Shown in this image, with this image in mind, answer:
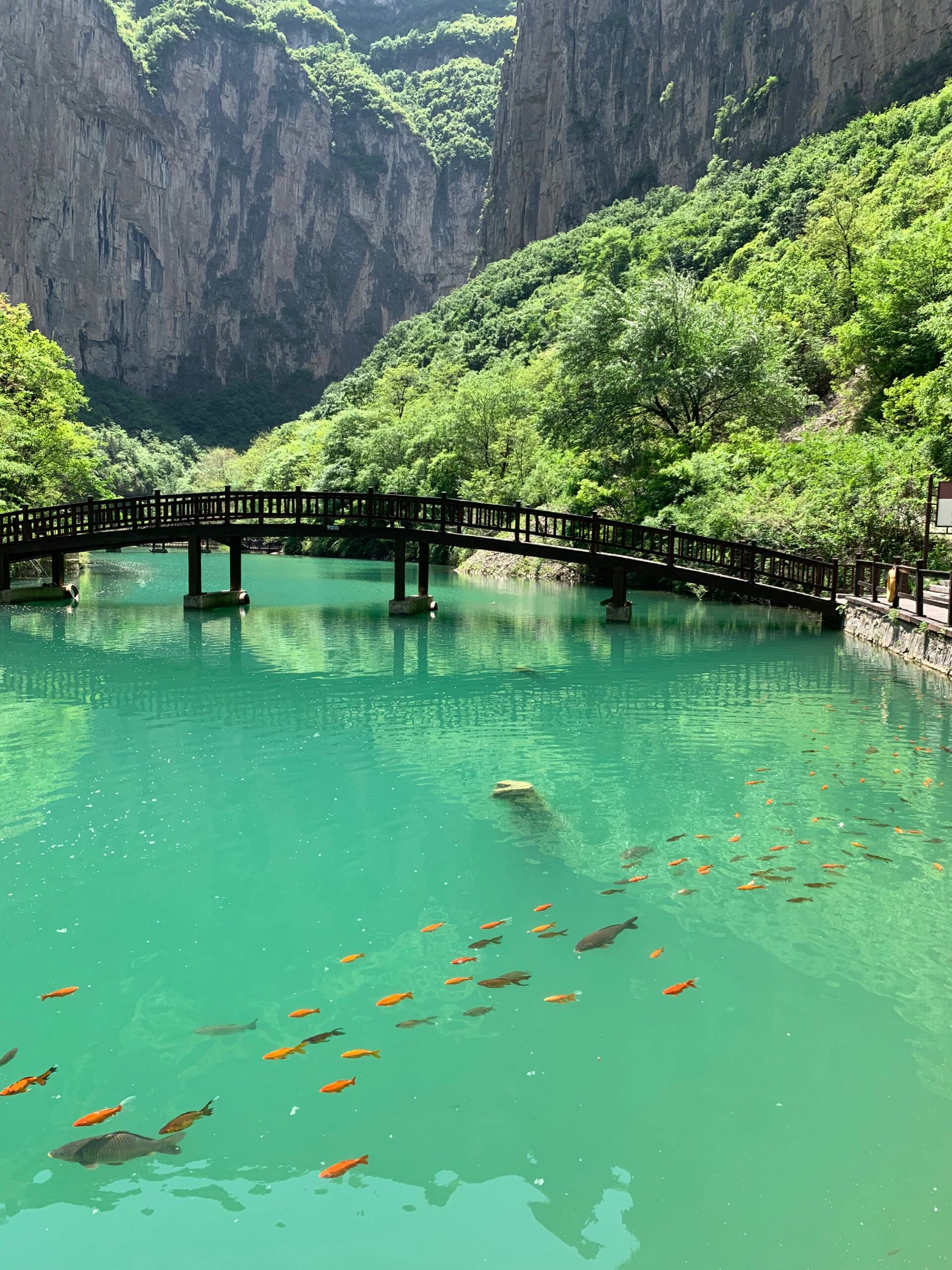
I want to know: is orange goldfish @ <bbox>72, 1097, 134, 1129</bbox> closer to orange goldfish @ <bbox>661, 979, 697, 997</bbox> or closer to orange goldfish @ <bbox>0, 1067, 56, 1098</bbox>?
orange goldfish @ <bbox>0, 1067, 56, 1098</bbox>

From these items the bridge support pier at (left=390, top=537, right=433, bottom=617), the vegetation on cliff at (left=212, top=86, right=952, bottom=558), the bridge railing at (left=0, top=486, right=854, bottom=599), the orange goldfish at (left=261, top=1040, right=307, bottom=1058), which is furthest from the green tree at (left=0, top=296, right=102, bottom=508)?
the orange goldfish at (left=261, top=1040, right=307, bottom=1058)

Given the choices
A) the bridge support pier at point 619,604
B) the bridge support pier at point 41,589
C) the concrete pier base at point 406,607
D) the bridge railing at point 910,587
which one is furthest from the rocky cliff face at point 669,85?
the bridge support pier at point 41,589

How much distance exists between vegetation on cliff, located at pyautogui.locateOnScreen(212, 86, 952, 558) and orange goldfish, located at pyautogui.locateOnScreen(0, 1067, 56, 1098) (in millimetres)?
24243

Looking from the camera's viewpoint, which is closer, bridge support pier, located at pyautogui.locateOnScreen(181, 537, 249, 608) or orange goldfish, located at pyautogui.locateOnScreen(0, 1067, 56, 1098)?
orange goldfish, located at pyautogui.locateOnScreen(0, 1067, 56, 1098)

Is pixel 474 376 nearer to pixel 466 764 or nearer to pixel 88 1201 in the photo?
pixel 466 764

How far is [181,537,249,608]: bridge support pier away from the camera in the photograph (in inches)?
1127

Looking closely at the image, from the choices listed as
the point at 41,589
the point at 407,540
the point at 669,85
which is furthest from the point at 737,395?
the point at 669,85

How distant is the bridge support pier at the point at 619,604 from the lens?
25812 millimetres

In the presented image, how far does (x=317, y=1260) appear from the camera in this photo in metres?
3.65

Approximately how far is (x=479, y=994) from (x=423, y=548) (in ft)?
78.7

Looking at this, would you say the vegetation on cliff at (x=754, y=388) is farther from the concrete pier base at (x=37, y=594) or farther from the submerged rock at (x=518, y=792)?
the submerged rock at (x=518, y=792)

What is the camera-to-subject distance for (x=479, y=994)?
5.48 meters

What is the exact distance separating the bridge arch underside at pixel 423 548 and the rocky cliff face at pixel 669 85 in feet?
199

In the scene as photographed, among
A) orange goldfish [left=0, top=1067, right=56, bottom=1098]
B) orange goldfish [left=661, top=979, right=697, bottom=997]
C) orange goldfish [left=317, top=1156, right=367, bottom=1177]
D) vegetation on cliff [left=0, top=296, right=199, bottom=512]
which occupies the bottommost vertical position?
orange goldfish [left=317, top=1156, right=367, bottom=1177]
